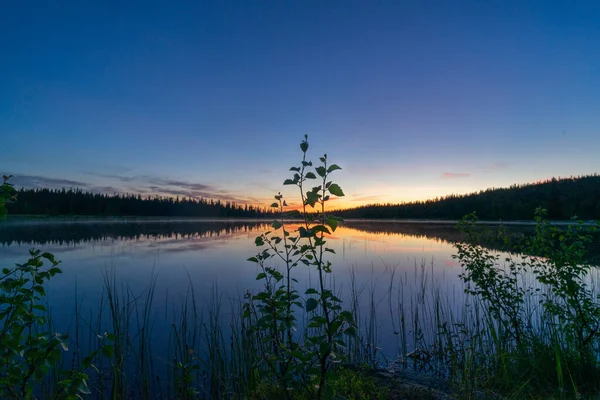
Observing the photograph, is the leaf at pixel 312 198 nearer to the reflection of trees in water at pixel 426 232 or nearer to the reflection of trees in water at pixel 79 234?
the reflection of trees in water at pixel 426 232

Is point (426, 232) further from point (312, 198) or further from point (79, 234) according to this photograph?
point (312, 198)

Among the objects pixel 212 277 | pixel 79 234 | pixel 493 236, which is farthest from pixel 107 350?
pixel 79 234

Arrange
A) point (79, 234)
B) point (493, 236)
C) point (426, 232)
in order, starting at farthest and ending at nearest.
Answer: point (426, 232), point (79, 234), point (493, 236)

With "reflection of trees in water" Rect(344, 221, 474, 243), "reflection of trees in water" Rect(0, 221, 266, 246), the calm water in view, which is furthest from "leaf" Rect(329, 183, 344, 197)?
"reflection of trees in water" Rect(0, 221, 266, 246)

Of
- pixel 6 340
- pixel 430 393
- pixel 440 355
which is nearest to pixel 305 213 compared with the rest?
pixel 6 340

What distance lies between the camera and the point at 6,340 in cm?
213

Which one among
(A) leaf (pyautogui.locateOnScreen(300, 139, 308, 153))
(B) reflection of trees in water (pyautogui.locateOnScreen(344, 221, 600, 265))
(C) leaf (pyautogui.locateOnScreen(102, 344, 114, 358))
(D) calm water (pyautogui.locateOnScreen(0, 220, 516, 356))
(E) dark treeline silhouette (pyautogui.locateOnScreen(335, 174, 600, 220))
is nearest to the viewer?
(C) leaf (pyautogui.locateOnScreen(102, 344, 114, 358))

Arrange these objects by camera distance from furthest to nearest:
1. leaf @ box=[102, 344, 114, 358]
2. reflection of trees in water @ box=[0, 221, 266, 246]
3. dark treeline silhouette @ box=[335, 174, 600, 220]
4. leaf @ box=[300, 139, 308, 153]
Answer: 1. dark treeline silhouette @ box=[335, 174, 600, 220]
2. reflection of trees in water @ box=[0, 221, 266, 246]
3. leaf @ box=[300, 139, 308, 153]
4. leaf @ box=[102, 344, 114, 358]

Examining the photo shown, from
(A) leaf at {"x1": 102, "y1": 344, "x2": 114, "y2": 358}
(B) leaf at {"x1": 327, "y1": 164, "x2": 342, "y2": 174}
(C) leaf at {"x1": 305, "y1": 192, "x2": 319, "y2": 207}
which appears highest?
(B) leaf at {"x1": 327, "y1": 164, "x2": 342, "y2": 174}

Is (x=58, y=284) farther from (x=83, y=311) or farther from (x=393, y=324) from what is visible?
(x=393, y=324)

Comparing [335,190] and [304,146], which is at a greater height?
[304,146]

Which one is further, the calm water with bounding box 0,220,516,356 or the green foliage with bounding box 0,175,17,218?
the calm water with bounding box 0,220,516,356

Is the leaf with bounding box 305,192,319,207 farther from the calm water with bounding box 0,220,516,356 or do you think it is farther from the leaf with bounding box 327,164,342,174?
the calm water with bounding box 0,220,516,356

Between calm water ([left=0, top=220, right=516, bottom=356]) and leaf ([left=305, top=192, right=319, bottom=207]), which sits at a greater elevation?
leaf ([left=305, top=192, right=319, bottom=207])
